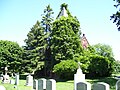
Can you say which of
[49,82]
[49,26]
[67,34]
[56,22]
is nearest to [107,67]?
[67,34]

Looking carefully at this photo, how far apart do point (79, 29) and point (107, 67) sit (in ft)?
27.5

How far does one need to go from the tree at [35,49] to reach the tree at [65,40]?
6719 millimetres

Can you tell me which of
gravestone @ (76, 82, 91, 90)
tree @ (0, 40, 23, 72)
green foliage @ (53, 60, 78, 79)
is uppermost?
tree @ (0, 40, 23, 72)

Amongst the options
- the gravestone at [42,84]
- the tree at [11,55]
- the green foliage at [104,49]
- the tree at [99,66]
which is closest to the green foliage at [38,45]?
the tree at [11,55]

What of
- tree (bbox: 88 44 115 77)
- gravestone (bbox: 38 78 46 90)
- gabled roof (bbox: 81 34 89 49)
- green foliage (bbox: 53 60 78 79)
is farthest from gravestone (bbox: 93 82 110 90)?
gabled roof (bbox: 81 34 89 49)

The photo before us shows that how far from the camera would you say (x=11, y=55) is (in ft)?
185

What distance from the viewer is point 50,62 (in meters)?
44.8

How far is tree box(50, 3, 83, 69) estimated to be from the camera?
130ft

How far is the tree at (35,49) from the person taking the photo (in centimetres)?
4775

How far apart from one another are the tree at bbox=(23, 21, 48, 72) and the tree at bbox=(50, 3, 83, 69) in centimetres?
672

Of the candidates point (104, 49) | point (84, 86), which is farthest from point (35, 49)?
point (104, 49)

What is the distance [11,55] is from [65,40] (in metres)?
20.2

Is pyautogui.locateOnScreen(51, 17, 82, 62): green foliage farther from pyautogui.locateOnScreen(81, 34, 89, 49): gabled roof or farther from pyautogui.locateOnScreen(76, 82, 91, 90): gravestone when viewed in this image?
pyautogui.locateOnScreen(76, 82, 91, 90): gravestone

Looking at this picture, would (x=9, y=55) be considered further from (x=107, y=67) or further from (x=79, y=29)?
(x=107, y=67)
